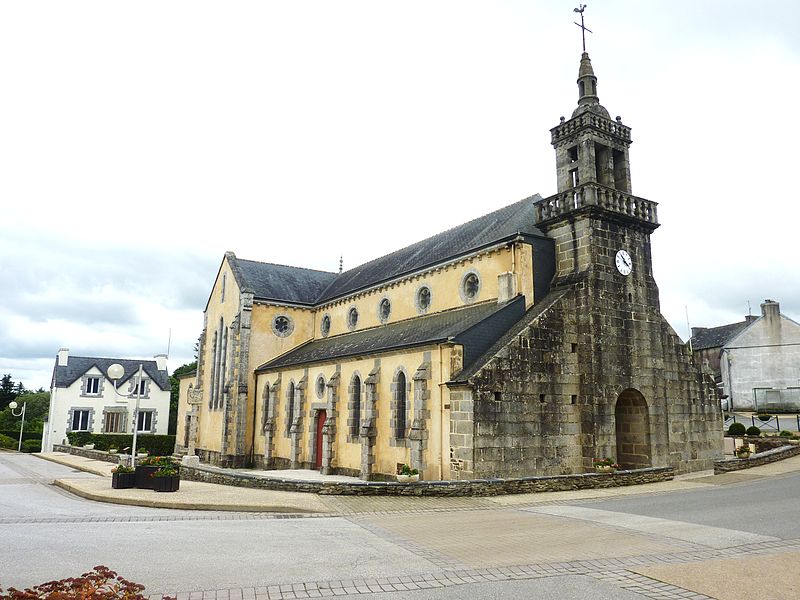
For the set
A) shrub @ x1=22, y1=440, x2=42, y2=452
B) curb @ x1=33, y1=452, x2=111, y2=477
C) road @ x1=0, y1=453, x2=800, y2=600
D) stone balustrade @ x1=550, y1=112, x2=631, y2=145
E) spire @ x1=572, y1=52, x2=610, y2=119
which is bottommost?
shrub @ x1=22, y1=440, x2=42, y2=452

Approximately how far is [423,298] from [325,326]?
33.3 ft

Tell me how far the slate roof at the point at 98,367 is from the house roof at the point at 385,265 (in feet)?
73.8

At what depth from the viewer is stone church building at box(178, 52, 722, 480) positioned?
20562 millimetres

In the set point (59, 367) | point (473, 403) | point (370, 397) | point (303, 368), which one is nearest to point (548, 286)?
point (473, 403)

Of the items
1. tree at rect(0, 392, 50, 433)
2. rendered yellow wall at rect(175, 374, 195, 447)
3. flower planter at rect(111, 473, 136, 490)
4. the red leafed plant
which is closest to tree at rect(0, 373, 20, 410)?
tree at rect(0, 392, 50, 433)

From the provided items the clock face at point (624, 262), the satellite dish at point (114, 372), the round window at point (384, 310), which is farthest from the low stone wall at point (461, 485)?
the satellite dish at point (114, 372)

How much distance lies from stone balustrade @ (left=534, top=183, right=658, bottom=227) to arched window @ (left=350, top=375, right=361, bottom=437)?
1053cm

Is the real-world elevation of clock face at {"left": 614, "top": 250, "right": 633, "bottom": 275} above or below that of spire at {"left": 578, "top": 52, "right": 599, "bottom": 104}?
below

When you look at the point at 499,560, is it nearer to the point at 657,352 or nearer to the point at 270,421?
the point at 657,352

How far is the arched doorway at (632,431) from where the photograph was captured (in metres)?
23.3

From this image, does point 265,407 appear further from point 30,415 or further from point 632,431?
point 30,415

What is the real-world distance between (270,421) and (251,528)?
20.5 metres

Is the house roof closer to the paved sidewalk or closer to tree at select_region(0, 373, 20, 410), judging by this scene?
the paved sidewalk

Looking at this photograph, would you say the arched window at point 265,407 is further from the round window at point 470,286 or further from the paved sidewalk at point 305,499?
the round window at point 470,286
